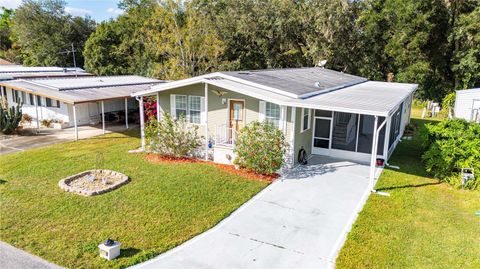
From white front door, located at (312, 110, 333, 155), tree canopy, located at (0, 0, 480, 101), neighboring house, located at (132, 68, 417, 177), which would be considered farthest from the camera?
tree canopy, located at (0, 0, 480, 101)

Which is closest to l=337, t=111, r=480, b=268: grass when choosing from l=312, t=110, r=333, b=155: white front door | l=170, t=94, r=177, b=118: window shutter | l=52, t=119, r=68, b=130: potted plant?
l=312, t=110, r=333, b=155: white front door

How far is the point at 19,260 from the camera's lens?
6.74m

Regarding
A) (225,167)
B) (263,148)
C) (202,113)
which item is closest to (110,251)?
(263,148)

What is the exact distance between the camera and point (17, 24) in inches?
1870

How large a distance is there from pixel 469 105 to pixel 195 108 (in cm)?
1634

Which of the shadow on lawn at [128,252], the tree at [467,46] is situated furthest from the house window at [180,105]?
the tree at [467,46]

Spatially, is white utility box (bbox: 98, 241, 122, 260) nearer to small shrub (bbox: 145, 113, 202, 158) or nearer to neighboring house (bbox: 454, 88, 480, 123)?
small shrub (bbox: 145, 113, 202, 158)

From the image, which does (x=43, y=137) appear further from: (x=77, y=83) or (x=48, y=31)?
(x=48, y=31)

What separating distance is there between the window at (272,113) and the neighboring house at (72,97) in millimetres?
9763

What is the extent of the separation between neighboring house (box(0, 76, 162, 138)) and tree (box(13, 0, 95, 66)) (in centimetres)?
2452

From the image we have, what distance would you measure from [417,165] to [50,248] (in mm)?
13051

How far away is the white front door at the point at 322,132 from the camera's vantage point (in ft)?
45.7

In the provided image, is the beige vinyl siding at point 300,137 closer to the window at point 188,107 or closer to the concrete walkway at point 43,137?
the window at point 188,107

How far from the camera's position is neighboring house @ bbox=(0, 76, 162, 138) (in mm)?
17938
